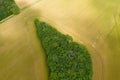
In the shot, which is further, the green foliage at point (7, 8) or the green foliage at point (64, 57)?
the green foliage at point (7, 8)

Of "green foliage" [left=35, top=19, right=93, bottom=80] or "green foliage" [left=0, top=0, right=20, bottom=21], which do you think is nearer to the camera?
"green foliage" [left=35, top=19, right=93, bottom=80]

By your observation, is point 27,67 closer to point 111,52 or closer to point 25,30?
point 25,30

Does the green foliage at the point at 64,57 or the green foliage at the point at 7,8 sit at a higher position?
the green foliage at the point at 7,8

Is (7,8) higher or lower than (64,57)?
higher

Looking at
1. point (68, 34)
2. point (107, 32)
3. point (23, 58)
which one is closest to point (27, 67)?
point (23, 58)

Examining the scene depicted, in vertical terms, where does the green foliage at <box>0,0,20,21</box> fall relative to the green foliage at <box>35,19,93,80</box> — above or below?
above
